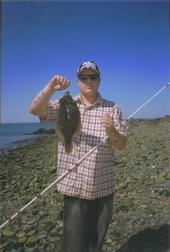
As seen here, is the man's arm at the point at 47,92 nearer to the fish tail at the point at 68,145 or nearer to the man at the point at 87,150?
the man at the point at 87,150

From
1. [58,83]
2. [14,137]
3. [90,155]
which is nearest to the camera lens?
[58,83]

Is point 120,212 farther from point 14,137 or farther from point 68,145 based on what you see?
point 14,137

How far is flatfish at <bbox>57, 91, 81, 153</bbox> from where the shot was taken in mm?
3725

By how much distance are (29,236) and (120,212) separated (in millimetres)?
1349

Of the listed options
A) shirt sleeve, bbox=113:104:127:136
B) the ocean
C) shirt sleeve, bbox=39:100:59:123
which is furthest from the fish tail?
the ocean

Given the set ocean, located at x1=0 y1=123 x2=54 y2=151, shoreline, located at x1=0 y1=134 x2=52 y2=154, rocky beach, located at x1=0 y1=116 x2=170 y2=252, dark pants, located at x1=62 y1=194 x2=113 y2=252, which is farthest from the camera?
ocean, located at x1=0 y1=123 x2=54 y2=151

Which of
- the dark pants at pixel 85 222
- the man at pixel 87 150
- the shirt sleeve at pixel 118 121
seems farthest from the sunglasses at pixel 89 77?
the dark pants at pixel 85 222

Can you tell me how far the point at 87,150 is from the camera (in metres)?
3.85

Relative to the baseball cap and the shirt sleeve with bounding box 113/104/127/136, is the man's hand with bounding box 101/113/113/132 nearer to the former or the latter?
the shirt sleeve with bounding box 113/104/127/136

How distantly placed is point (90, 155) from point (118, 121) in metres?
0.38

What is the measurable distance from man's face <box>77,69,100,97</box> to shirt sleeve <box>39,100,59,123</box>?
278mm

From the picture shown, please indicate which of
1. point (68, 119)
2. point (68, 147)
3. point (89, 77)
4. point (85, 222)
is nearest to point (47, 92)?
point (68, 119)

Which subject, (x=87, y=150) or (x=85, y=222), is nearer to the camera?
(x=87, y=150)

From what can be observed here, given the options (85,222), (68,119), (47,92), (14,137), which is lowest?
(14,137)
